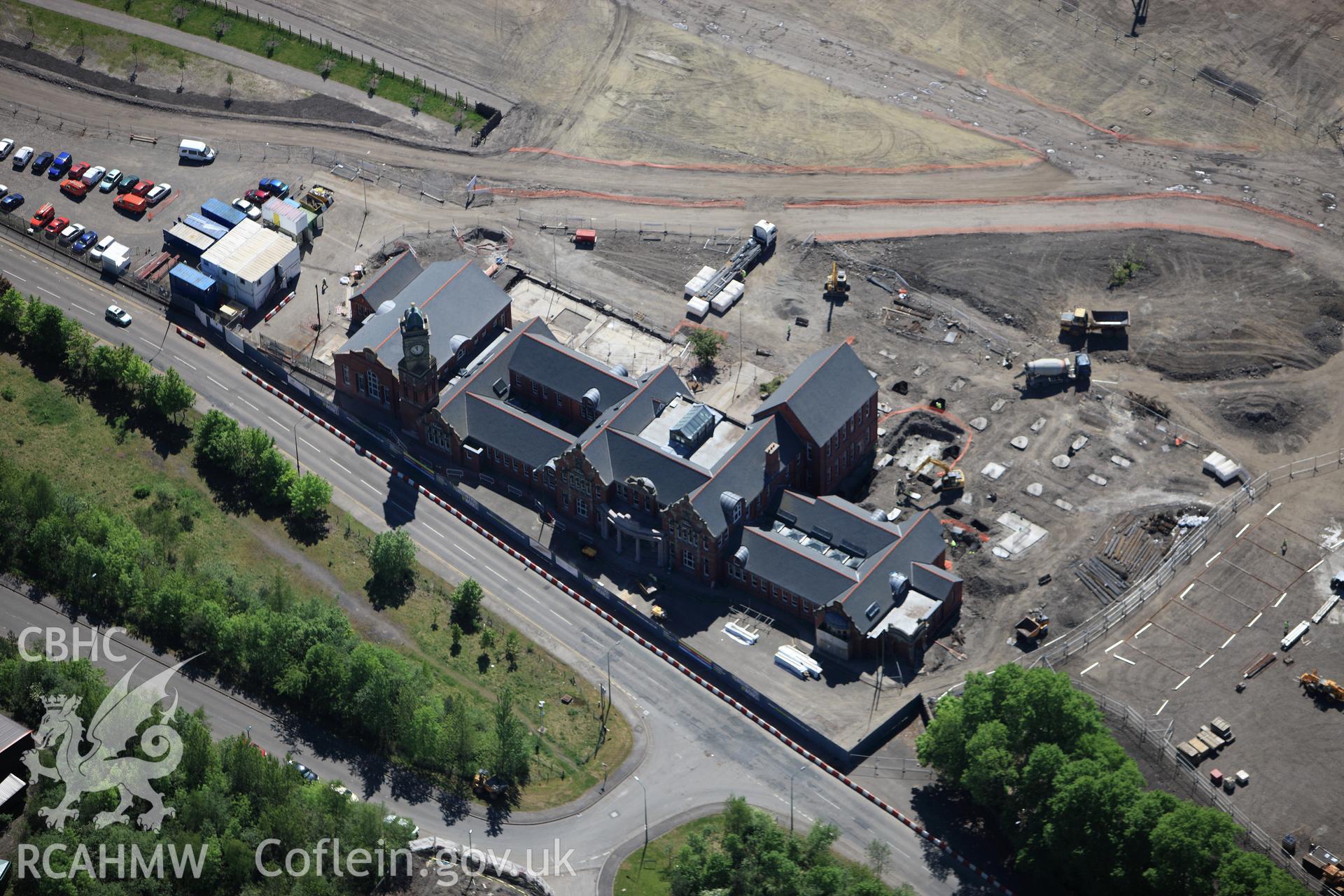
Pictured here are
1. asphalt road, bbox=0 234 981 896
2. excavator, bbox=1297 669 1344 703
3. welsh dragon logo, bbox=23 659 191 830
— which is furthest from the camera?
excavator, bbox=1297 669 1344 703

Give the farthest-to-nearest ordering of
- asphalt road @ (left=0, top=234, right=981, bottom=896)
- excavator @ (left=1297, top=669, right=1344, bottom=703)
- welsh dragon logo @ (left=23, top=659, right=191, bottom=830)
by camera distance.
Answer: excavator @ (left=1297, top=669, right=1344, bottom=703)
asphalt road @ (left=0, top=234, right=981, bottom=896)
welsh dragon logo @ (left=23, top=659, right=191, bottom=830)

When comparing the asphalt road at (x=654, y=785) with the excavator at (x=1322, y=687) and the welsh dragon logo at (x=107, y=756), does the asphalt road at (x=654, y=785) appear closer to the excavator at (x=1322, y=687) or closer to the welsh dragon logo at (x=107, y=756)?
the welsh dragon logo at (x=107, y=756)

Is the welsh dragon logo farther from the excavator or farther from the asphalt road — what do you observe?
the excavator

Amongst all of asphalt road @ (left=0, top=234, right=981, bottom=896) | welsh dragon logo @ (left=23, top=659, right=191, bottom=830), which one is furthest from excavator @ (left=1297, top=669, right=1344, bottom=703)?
welsh dragon logo @ (left=23, top=659, right=191, bottom=830)

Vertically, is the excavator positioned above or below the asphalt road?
above

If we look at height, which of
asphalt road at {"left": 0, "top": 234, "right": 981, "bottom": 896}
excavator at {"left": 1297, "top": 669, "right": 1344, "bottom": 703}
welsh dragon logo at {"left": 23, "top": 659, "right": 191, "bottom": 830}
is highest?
excavator at {"left": 1297, "top": 669, "right": 1344, "bottom": 703}

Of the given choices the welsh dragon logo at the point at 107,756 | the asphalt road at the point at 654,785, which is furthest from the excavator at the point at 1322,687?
the welsh dragon logo at the point at 107,756

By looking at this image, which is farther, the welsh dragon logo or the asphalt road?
the asphalt road

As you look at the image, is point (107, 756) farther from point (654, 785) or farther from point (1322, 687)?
point (1322, 687)
